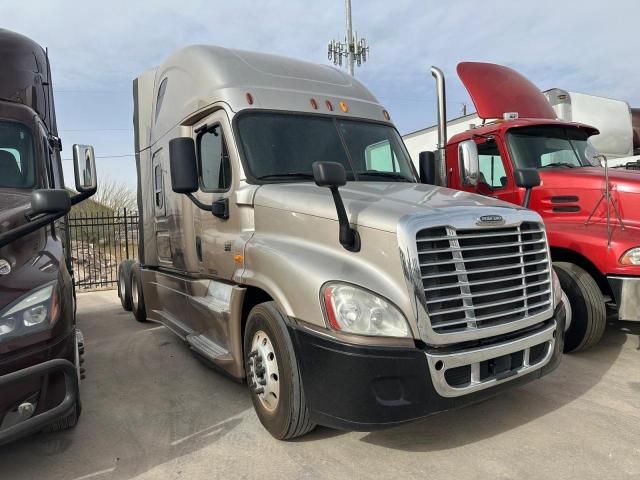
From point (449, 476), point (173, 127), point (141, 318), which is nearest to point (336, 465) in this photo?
point (449, 476)

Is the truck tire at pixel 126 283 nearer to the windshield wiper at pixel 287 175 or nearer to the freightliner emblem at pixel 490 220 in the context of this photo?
the windshield wiper at pixel 287 175

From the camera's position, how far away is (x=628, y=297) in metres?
4.57

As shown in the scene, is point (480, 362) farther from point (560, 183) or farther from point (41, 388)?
point (560, 183)

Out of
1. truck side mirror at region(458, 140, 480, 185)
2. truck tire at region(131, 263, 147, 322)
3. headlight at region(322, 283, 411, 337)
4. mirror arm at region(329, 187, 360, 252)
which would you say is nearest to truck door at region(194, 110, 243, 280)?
mirror arm at region(329, 187, 360, 252)

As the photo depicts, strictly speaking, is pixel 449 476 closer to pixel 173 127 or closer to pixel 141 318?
pixel 173 127

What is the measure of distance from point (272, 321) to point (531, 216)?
6.33ft

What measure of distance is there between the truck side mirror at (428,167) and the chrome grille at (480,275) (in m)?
1.71

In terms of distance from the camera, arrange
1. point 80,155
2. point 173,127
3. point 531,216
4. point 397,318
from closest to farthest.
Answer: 1. point 397,318
2. point 531,216
3. point 80,155
4. point 173,127

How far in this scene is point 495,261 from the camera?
319cm

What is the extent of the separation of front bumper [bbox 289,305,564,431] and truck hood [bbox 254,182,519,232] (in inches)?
29.3

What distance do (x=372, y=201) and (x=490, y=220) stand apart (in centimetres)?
75

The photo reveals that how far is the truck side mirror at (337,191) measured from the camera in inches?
117

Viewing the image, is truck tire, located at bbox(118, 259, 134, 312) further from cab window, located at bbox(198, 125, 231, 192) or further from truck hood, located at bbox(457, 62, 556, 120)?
truck hood, located at bbox(457, 62, 556, 120)

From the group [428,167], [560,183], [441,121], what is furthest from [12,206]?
[560,183]
